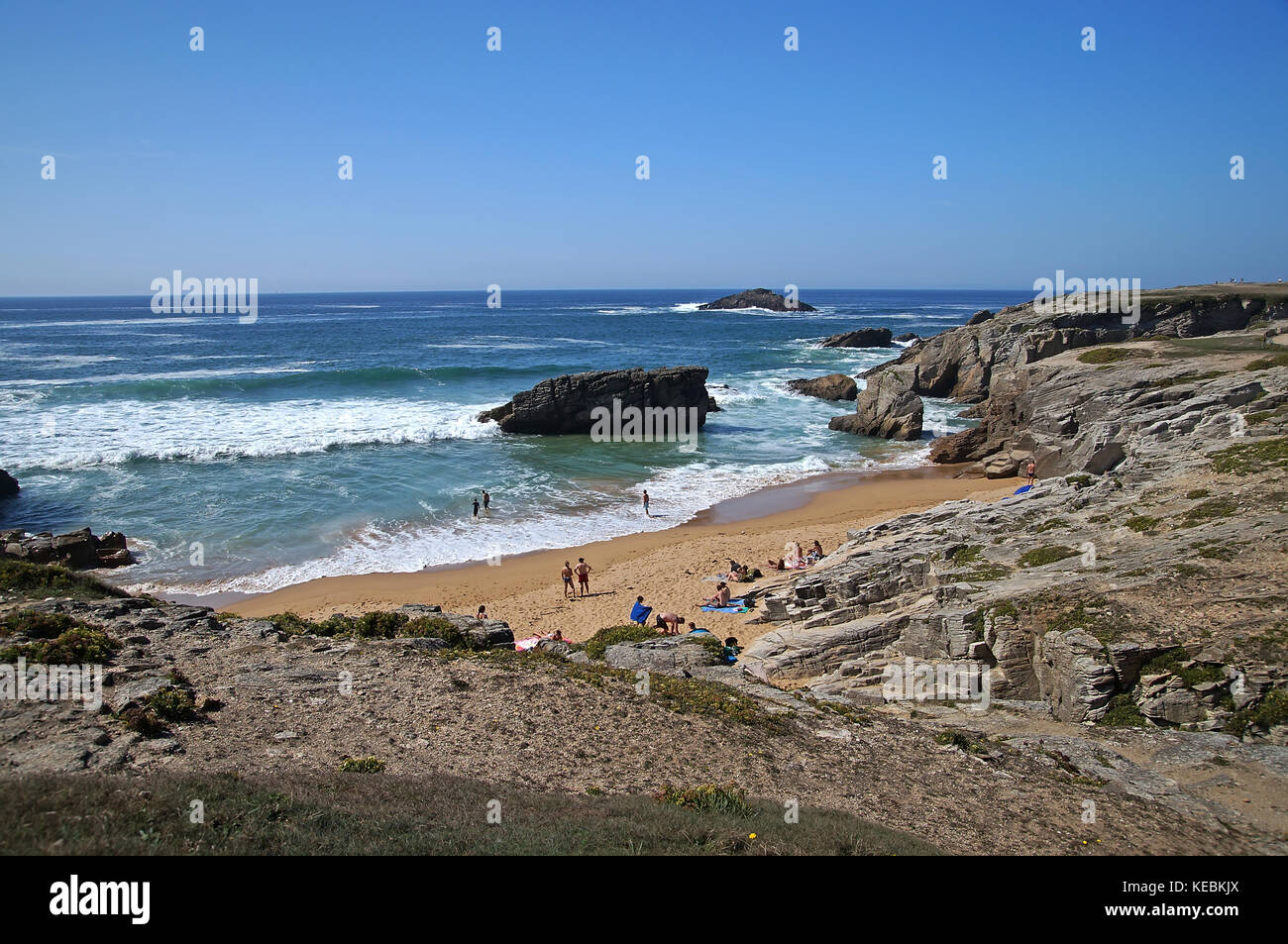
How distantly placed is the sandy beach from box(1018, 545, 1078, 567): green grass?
237 inches

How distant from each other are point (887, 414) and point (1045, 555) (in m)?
28.6

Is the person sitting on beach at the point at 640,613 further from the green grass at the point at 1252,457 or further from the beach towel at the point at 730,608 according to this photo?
the green grass at the point at 1252,457

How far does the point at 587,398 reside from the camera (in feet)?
139

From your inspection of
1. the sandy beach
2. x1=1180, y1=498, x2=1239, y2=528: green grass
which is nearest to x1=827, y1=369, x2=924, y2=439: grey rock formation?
the sandy beach

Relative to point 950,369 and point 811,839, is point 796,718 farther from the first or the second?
point 950,369

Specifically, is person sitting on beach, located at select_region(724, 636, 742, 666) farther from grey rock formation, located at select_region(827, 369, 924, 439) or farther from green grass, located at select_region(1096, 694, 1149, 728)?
grey rock formation, located at select_region(827, 369, 924, 439)

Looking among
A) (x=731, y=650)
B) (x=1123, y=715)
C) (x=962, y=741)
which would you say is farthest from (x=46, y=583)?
(x=1123, y=715)

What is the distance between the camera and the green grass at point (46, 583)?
41.2 feet

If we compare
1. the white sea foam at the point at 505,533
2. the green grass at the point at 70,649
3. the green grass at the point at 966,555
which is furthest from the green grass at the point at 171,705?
the green grass at the point at 966,555

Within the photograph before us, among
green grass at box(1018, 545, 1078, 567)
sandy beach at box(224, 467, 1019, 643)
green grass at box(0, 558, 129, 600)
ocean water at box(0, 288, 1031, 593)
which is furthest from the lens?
ocean water at box(0, 288, 1031, 593)

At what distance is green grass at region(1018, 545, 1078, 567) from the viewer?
13477 mm
